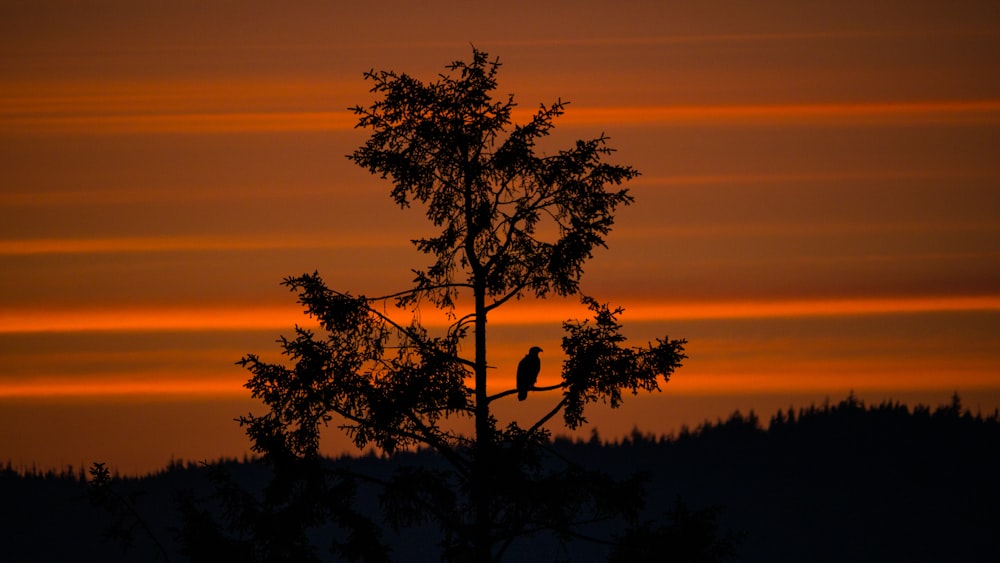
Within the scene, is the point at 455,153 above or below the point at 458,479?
above

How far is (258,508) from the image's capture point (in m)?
22.2

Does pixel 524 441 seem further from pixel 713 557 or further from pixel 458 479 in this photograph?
pixel 713 557

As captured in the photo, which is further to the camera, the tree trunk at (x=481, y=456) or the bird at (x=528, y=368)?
the bird at (x=528, y=368)

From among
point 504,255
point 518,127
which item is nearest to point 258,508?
point 504,255

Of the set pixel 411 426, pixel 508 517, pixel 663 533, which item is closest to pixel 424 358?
pixel 411 426

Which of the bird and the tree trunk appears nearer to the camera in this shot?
the tree trunk

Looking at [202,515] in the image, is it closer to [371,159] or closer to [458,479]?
[458,479]

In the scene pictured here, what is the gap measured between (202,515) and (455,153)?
19.8ft

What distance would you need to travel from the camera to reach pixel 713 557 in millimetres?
21312

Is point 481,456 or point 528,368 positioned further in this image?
point 528,368

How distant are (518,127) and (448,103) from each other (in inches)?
40.1

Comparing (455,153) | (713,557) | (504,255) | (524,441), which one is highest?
(455,153)

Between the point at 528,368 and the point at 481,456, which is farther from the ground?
the point at 528,368

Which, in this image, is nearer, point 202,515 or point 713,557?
point 713,557
